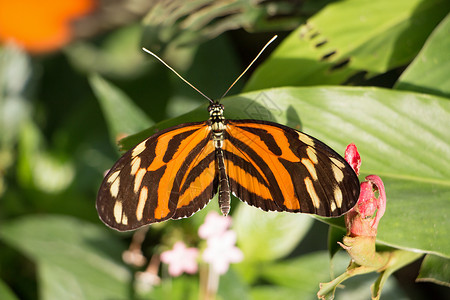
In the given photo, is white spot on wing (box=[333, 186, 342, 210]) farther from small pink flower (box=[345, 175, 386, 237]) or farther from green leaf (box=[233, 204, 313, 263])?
green leaf (box=[233, 204, 313, 263])

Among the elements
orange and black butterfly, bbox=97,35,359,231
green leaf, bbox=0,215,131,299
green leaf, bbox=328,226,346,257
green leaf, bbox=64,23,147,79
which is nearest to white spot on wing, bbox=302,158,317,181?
orange and black butterfly, bbox=97,35,359,231

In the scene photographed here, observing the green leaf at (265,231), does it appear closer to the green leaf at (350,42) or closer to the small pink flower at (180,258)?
the small pink flower at (180,258)

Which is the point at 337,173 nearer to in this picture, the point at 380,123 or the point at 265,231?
the point at 380,123

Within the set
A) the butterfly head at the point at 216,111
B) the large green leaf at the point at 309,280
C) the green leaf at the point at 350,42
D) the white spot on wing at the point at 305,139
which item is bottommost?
the large green leaf at the point at 309,280

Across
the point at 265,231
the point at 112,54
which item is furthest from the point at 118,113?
the point at 112,54

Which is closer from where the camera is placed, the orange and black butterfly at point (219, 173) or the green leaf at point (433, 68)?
the orange and black butterfly at point (219, 173)

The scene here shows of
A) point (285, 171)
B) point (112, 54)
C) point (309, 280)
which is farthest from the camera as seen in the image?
point (112, 54)

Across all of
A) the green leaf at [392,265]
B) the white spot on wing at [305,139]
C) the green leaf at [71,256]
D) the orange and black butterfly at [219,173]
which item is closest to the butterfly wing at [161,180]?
the orange and black butterfly at [219,173]

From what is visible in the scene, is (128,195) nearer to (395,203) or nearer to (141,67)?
(395,203)
